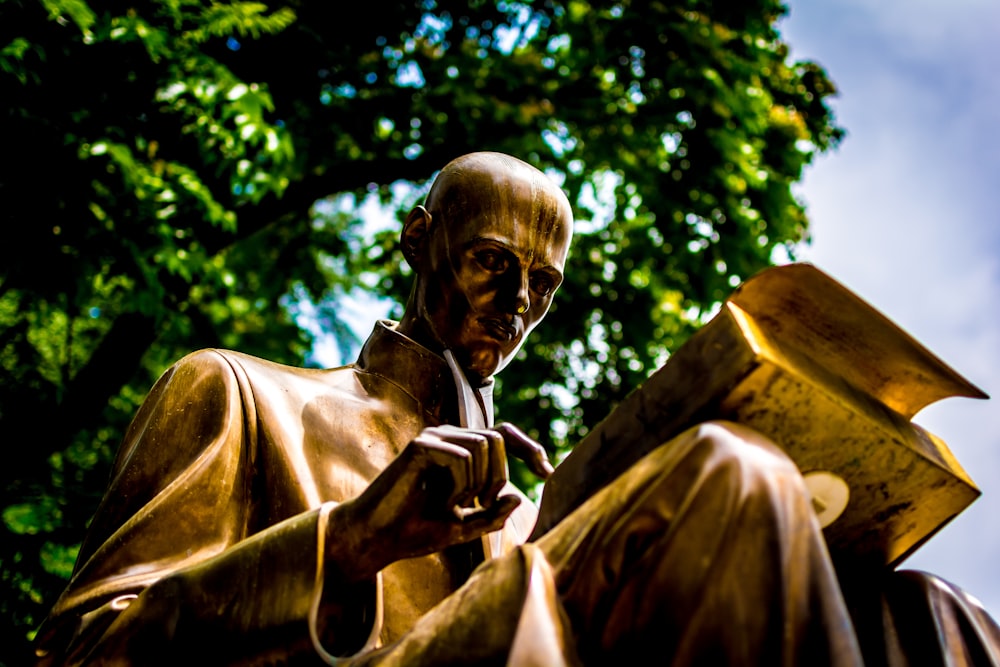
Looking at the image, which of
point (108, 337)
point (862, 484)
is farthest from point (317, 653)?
point (108, 337)

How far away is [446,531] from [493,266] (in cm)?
94

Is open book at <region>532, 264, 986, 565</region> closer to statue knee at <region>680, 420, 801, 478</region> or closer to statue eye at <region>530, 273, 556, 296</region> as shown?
statue knee at <region>680, 420, 801, 478</region>

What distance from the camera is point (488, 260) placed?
325 cm

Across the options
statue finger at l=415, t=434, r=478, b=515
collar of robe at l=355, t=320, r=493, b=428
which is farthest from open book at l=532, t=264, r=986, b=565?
collar of robe at l=355, t=320, r=493, b=428

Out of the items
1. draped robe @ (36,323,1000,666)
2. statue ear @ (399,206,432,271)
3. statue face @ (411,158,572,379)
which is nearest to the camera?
draped robe @ (36,323,1000,666)

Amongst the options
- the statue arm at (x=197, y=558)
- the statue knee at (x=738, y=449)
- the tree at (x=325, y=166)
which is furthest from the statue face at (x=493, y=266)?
the tree at (x=325, y=166)

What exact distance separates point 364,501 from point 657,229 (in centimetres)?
619

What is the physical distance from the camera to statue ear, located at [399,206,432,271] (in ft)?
11.3

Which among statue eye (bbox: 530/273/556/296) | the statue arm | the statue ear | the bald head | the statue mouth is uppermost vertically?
the bald head

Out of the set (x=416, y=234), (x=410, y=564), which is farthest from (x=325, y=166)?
(x=410, y=564)

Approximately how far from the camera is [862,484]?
237 cm

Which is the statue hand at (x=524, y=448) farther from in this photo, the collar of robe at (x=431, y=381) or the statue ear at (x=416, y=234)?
the statue ear at (x=416, y=234)

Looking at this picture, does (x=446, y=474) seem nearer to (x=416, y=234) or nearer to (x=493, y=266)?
(x=493, y=266)

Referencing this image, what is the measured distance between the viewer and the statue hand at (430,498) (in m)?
2.38
